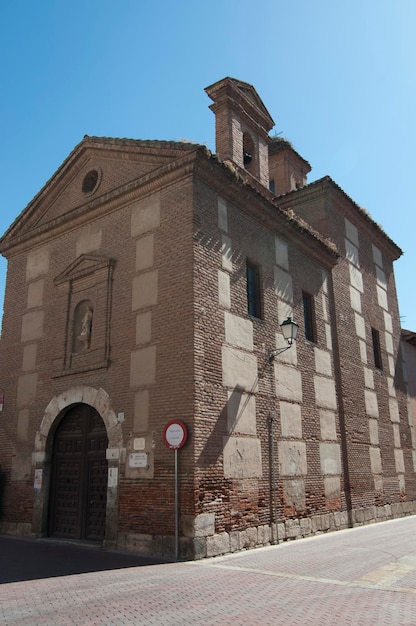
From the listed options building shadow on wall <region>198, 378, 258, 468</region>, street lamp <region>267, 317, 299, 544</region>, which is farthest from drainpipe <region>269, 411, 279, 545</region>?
building shadow on wall <region>198, 378, 258, 468</region>

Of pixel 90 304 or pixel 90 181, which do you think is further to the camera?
pixel 90 181

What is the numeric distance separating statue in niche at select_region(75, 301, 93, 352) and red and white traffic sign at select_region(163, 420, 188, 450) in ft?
10.9

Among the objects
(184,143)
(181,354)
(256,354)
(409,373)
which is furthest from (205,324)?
(409,373)

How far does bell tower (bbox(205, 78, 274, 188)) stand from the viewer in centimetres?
1562

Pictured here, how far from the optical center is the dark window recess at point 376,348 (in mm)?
17750

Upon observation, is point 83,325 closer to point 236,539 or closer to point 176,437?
point 176,437

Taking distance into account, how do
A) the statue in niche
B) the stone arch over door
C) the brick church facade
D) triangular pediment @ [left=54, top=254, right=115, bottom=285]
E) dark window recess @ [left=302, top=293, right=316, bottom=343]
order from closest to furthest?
the brick church facade → the stone arch over door → the statue in niche → triangular pediment @ [left=54, top=254, right=115, bottom=285] → dark window recess @ [left=302, top=293, right=316, bottom=343]

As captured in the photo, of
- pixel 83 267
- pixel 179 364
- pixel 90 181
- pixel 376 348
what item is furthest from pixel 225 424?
pixel 376 348

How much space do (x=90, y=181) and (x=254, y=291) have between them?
200 inches

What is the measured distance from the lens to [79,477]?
11.3 metres

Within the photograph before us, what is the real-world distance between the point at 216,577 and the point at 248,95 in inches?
559

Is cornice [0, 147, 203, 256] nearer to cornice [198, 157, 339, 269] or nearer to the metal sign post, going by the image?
cornice [198, 157, 339, 269]

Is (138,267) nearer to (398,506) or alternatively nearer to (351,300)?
(351,300)

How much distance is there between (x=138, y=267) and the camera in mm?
11320
